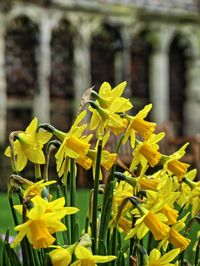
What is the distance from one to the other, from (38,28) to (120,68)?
1307mm

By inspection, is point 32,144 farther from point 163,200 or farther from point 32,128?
point 163,200

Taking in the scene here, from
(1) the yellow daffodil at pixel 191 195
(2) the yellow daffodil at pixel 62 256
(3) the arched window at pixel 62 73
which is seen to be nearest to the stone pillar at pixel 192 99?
(3) the arched window at pixel 62 73

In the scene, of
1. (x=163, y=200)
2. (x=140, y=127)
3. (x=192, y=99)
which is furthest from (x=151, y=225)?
(x=192, y=99)

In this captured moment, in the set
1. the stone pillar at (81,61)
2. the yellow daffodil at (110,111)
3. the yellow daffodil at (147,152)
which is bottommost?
the stone pillar at (81,61)

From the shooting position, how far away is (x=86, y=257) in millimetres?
934

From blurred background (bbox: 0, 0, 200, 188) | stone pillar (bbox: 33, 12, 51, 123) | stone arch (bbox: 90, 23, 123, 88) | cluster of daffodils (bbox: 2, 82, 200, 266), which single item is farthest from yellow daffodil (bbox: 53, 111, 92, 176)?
stone arch (bbox: 90, 23, 123, 88)

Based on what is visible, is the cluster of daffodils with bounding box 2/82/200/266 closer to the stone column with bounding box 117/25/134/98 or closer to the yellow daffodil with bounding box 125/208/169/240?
the yellow daffodil with bounding box 125/208/169/240

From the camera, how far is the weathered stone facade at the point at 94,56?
904 centimetres

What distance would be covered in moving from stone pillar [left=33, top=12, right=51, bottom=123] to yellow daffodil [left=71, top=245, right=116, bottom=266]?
26.4ft

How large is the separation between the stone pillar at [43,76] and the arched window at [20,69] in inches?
2.8

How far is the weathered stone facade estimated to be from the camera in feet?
29.7

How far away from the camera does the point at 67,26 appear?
31.0ft

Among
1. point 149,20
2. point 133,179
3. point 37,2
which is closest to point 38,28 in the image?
point 37,2

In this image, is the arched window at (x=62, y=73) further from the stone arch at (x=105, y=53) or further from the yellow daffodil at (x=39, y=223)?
the yellow daffodil at (x=39, y=223)
